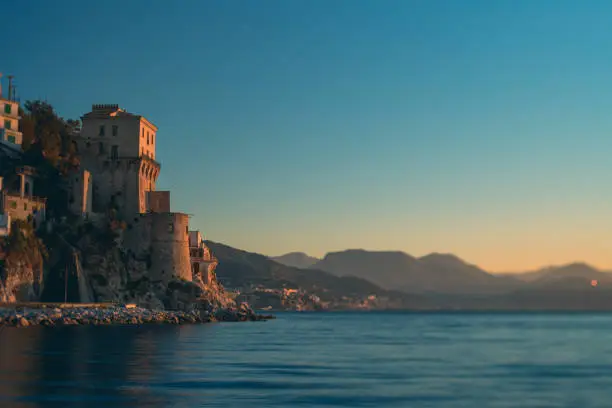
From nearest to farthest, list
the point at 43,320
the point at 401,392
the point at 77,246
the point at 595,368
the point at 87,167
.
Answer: the point at 401,392 → the point at 595,368 → the point at 43,320 → the point at 77,246 → the point at 87,167

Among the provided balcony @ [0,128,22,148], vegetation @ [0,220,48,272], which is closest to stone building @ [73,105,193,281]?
balcony @ [0,128,22,148]

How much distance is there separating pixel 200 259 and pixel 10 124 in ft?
111

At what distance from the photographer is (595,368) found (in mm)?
51469

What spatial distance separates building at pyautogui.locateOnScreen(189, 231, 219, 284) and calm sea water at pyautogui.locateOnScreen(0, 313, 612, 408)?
1864 inches

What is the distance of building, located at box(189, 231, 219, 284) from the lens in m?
114

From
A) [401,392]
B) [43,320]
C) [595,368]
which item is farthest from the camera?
[43,320]

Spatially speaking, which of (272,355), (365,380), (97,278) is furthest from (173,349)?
(97,278)

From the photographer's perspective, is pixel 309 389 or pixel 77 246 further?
pixel 77 246

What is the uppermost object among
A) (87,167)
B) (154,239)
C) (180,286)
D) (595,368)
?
(87,167)

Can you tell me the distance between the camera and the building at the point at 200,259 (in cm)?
11413

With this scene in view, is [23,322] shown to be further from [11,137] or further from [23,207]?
[11,137]

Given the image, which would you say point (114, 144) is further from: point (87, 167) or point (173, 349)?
point (173, 349)

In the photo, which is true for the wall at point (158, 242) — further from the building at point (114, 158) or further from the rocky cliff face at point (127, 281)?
the building at point (114, 158)

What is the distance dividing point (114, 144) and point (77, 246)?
15.7m
